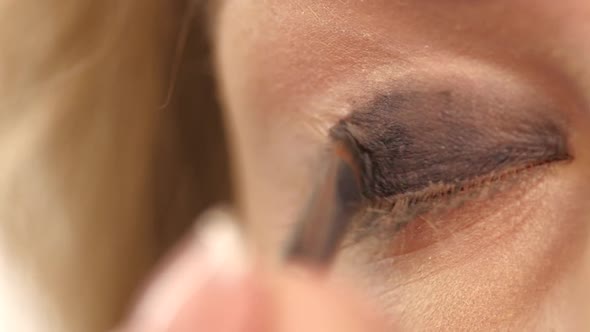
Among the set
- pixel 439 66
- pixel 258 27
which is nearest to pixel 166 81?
pixel 258 27

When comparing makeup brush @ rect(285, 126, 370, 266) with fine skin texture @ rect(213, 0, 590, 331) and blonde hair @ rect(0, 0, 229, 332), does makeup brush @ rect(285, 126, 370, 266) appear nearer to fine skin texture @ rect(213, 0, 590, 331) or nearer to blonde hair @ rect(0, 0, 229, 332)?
fine skin texture @ rect(213, 0, 590, 331)

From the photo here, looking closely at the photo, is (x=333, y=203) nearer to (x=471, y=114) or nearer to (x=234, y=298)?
(x=471, y=114)

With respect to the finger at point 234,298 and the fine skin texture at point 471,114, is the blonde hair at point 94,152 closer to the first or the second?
the finger at point 234,298

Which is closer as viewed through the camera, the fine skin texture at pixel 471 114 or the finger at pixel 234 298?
the fine skin texture at pixel 471 114

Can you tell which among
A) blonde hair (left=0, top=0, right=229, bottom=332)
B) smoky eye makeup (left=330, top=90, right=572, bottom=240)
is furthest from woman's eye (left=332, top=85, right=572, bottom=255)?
blonde hair (left=0, top=0, right=229, bottom=332)

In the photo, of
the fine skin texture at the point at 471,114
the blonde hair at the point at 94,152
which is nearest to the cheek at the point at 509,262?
the fine skin texture at the point at 471,114

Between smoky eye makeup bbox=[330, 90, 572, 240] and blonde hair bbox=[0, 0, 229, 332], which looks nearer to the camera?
smoky eye makeup bbox=[330, 90, 572, 240]

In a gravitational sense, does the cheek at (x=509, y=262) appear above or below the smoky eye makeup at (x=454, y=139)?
below

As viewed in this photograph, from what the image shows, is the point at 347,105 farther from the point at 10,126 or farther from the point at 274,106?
the point at 10,126
